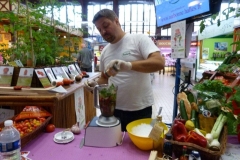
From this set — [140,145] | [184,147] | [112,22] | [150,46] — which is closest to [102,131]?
[140,145]

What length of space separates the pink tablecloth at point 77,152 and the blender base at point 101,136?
3 cm

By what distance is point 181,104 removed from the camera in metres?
1.30

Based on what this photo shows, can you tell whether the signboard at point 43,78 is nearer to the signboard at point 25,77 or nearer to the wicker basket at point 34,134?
the signboard at point 25,77

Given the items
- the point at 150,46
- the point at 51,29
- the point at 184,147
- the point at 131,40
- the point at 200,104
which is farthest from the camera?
the point at 51,29

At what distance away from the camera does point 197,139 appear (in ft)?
3.20

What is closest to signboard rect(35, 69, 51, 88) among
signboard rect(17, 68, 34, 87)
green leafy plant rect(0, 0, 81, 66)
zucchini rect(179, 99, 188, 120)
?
signboard rect(17, 68, 34, 87)

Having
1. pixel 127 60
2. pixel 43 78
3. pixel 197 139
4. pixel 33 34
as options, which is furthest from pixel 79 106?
pixel 197 139

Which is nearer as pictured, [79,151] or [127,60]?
[79,151]

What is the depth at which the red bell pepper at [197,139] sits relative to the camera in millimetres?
972

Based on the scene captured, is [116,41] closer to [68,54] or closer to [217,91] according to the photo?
[217,91]

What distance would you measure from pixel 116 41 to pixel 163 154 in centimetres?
105

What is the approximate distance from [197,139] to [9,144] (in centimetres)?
93

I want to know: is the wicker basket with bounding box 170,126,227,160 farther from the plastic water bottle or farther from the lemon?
the plastic water bottle

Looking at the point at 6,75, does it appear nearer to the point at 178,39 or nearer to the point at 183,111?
the point at 183,111
